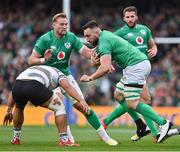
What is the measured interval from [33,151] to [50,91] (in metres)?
1.31

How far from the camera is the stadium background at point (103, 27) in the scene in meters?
25.4

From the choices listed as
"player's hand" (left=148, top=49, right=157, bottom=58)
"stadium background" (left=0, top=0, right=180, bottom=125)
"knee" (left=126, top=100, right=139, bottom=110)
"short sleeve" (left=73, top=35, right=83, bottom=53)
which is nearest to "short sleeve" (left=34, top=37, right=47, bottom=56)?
"short sleeve" (left=73, top=35, right=83, bottom=53)

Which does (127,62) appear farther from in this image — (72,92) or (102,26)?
(102,26)

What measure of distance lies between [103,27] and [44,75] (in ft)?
48.1

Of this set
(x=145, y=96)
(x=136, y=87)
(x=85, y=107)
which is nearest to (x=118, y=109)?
(x=145, y=96)

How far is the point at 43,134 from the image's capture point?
680 inches

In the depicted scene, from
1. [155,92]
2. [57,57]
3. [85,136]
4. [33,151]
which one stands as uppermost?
[57,57]

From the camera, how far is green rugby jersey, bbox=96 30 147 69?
43.5 feet

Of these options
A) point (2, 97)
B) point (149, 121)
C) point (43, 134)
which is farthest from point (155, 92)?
point (149, 121)

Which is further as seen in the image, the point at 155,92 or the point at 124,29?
the point at 155,92

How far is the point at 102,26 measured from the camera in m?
28.0

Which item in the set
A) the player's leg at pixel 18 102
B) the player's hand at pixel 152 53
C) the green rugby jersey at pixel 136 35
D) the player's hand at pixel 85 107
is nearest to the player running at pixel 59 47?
Answer: the player's hand at pixel 85 107

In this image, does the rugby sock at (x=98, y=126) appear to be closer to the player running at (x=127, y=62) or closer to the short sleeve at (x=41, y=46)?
the player running at (x=127, y=62)

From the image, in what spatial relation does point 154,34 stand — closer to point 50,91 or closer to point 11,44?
point 11,44
